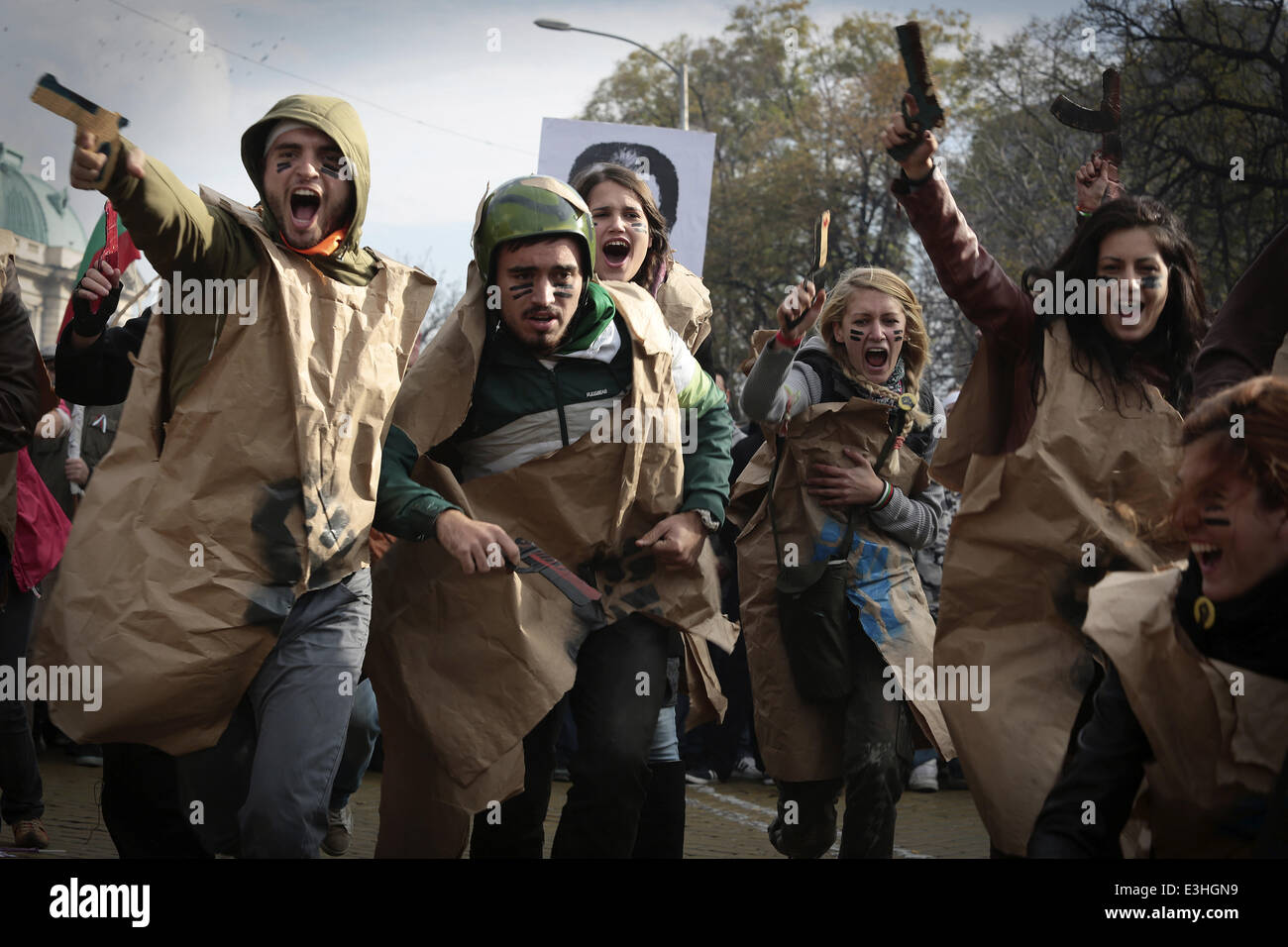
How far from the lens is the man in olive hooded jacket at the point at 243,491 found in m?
3.35

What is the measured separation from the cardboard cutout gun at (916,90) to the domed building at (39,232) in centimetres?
219

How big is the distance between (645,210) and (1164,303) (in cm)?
184

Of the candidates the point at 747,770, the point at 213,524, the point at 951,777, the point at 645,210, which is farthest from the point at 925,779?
Result: the point at 213,524

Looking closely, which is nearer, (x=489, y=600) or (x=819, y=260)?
(x=489, y=600)

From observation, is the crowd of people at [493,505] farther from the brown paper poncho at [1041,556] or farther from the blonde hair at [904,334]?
the blonde hair at [904,334]

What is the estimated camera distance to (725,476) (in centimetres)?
408

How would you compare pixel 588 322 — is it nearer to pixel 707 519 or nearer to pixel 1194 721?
pixel 707 519

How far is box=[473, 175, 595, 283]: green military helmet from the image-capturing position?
12.2 feet

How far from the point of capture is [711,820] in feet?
22.5

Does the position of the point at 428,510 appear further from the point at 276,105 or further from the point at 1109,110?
the point at 1109,110

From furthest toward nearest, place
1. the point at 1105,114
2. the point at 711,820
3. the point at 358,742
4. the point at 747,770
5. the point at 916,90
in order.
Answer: the point at 747,770 → the point at 711,820 → the point at 358,742 → the point at 1105,114 → the point at 916,90

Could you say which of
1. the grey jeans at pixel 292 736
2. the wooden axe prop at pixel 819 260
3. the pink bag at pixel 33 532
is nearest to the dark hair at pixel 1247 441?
the wooden axe prop at pixel 819 260
